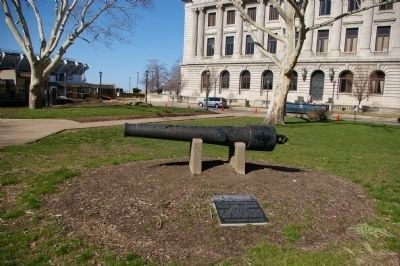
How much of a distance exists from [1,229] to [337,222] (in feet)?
15.1

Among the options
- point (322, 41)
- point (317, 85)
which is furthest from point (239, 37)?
point (317, 85)

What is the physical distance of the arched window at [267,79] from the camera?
62.6m

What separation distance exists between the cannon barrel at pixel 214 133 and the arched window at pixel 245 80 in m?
59.3

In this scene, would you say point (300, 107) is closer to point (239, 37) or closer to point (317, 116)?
point (317, 116)

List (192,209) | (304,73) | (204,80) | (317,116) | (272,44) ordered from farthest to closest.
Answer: (204,80) < (272,44) < (304,73) < (317,116) < (192,209)

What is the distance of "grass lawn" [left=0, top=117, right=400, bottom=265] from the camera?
4543 mm

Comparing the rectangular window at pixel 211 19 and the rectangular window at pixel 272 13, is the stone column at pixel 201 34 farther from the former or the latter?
the rectangular window at pixel 272 13

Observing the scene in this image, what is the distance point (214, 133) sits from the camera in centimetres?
701

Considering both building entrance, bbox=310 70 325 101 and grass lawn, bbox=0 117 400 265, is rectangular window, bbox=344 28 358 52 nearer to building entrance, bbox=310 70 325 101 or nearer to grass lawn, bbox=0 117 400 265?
building entrance, bbox=310 70 325 101

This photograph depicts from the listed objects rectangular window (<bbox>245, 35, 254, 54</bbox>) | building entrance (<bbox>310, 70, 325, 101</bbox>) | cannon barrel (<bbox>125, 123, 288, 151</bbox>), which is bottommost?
cannon barrel (<bbox>125, 123, 288, 151</bbox>)

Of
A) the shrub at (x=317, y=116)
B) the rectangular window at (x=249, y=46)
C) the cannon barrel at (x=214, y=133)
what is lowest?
the shrub at (x=317, y=116)


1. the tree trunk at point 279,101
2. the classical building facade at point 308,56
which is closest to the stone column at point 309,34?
the classical building facade at point 308,56

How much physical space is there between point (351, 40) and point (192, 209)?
186ft

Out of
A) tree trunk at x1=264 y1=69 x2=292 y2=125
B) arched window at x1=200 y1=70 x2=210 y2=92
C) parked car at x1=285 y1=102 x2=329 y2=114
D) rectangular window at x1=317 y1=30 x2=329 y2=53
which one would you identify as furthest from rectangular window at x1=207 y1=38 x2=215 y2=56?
tree trunk at x1=264 y1=69 x2=292 y2=125
